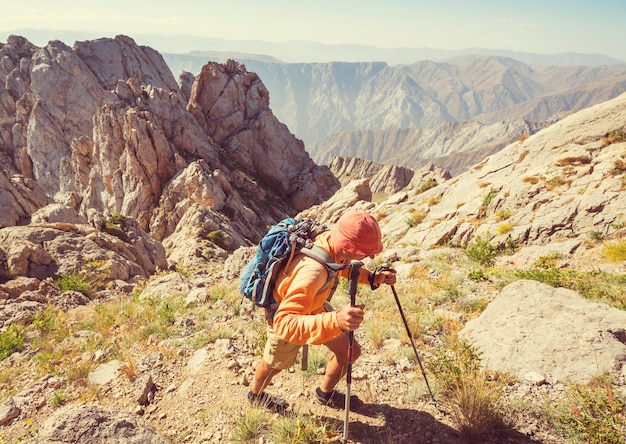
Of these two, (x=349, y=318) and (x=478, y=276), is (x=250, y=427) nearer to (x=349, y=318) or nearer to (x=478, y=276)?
(x=349, y=318)

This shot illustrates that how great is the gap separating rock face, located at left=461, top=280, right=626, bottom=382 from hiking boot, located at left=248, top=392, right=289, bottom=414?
348cm

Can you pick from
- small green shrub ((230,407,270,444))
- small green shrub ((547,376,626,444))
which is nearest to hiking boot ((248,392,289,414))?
small green shrub ((230,407,270,444))

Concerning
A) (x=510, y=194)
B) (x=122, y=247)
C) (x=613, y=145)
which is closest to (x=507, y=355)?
(x=510, y=194)

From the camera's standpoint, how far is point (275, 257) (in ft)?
15.0

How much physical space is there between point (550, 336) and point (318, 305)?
4.88m

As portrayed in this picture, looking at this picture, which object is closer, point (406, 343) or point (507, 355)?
point (507, 355)

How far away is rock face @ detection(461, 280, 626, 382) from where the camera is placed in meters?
5.72

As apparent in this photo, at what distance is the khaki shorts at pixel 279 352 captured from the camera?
4.82 m

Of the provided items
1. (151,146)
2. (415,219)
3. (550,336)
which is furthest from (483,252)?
(151,146)

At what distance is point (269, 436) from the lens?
191 inches

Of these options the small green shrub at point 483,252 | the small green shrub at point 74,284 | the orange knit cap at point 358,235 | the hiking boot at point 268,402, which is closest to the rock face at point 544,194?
the small green shrub at point 483,252

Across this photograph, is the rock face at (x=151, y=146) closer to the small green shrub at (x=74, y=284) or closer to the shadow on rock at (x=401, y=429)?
the small green shrub at (x=74, y=284)

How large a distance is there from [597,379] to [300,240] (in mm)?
5414

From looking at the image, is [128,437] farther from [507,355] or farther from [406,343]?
[507,355]
